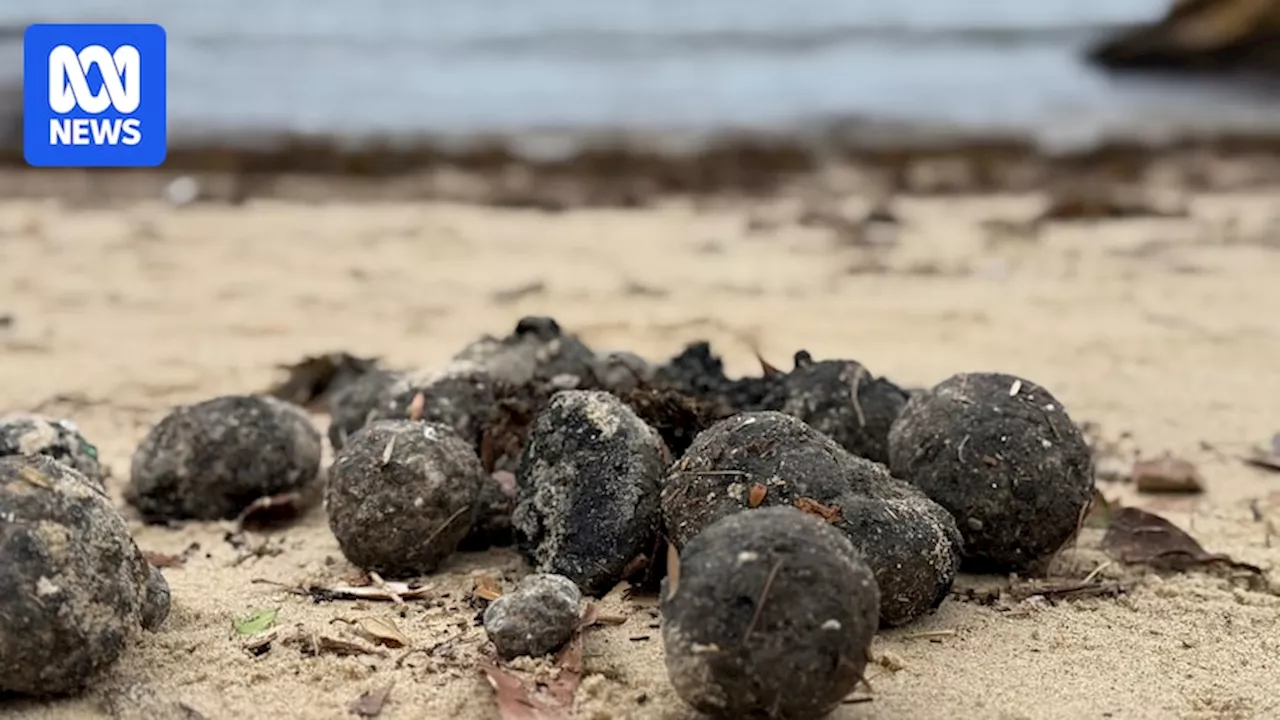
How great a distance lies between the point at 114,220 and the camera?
A: 9.63 m

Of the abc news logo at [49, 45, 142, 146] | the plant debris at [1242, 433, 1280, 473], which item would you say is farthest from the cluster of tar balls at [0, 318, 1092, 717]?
the abc news logo at [49, 45, 142, 146]

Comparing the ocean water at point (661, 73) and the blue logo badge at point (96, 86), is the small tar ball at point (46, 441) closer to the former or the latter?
the blue logo badge at point (96, 86)

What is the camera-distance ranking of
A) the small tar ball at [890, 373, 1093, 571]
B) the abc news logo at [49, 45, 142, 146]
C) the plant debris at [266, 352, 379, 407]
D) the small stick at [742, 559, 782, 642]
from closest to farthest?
the small stick at [742, 559, 782, 642] < the small tar ball at [890, 373, 1093, 571] < the plant debris at [266, 352, 379, 407] < the abc news logo at [49, 45, 142, 146]

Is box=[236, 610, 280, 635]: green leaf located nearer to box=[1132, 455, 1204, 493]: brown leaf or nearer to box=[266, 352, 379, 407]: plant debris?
box=[266, 352, 379, 407]: plant debris

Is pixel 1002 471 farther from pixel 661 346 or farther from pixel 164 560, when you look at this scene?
pixel 661 346

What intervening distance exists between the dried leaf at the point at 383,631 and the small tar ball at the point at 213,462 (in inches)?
40.6

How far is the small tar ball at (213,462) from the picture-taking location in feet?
11.9

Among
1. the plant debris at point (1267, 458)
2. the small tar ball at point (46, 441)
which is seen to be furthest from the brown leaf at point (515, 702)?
the plant debris at point (1267, 458)

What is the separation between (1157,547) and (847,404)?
85cm

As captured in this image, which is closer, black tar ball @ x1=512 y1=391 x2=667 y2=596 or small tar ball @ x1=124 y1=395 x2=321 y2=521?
black tar ball @ x1=512 y1=391 x2=667 y2=596

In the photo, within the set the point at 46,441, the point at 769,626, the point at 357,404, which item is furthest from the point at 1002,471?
the point at 46,441

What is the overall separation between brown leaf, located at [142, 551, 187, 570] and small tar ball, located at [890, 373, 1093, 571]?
1772 mm

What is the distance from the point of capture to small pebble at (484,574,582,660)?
2.53 m

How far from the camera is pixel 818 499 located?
269cm
